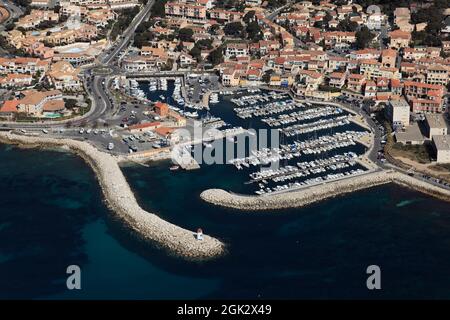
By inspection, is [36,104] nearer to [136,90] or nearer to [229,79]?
[136,90]

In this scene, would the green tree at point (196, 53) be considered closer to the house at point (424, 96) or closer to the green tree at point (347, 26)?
the green tree at point (347, 26)

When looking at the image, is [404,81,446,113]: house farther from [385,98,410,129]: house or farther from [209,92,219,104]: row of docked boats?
[209,92,219,104]: row of docked boats

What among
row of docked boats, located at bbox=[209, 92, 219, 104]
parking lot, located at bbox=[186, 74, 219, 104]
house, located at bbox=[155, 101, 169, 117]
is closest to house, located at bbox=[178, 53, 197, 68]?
parking lot, located at bbox=[186, 74, 219, 104]

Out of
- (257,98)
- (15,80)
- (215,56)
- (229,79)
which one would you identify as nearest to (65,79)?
(15,80)

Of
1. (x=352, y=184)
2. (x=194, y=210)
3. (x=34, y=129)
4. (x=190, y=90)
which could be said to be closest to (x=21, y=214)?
(x=194, y=210)

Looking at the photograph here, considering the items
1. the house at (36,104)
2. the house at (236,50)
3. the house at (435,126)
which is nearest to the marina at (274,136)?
the house at (435,126)

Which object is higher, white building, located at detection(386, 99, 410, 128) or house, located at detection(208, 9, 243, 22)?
house, located at detection(208, 9, 243, 22)

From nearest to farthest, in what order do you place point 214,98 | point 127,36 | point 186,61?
point 214,98 → point 186,61 → point 127,36
